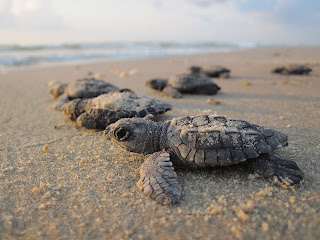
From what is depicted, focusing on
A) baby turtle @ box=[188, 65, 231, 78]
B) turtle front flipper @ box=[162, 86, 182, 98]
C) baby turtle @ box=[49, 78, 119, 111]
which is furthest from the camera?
baby turtle @ box=[188, 65, 231, 78]

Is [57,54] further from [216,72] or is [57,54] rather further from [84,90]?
[84,90]

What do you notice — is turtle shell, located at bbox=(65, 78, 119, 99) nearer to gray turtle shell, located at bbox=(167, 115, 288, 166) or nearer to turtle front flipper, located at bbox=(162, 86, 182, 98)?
turtle front flipper, located at bbox=(162, 86, 182, 98)

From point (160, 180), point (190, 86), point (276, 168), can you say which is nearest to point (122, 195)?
point (160, 180)

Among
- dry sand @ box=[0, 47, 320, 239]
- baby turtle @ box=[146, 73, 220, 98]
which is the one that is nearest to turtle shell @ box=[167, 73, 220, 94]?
baby turtle @ box=[146, 73, 220, 98]

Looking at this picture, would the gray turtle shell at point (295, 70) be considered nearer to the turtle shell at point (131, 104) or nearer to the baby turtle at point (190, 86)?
the baby turtle at point (190, 86)

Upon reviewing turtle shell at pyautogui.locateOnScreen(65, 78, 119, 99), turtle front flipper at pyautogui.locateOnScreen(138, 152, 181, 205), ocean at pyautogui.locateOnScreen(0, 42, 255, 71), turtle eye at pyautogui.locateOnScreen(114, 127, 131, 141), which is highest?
turtle eye at pyautogui.locateOnScreen(114, 127, 131, 141)

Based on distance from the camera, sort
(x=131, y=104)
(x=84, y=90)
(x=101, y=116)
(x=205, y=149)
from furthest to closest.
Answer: (x=84, y=90) → (x=131, y=104) → (x=101, y=116) → (x=205, y=149)

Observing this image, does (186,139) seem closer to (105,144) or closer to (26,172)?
(105,144)
